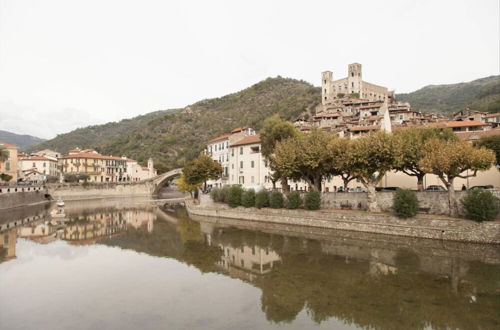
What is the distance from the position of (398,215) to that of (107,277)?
24.5m

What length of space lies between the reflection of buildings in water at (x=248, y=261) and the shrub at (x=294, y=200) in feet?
37.3

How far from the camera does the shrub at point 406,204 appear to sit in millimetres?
29734

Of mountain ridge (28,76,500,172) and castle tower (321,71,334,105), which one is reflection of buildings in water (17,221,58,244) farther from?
castle tower (321,71,334,105)

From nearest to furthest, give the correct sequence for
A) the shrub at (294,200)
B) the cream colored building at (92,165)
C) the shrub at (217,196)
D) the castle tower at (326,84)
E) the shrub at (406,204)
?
1. the shrub at (406,204)
2. the shrub at (294,200)
3. the shrub at (217,196)
4. the cream colored building at (92,165)
5. the castle tower at (326,84)

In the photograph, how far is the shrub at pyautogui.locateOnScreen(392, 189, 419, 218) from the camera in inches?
1171

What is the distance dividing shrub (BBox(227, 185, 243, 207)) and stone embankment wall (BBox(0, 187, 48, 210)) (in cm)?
3886

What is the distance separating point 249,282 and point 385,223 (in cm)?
1722

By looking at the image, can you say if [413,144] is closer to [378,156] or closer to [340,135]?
[378,156]

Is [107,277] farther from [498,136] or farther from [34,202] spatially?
[34,202]

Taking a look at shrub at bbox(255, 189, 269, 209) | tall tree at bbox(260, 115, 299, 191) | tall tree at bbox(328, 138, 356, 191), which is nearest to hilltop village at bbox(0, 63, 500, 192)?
tall tree at bbox(260, 115, 299, 191)

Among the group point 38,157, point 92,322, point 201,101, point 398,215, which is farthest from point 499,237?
point 201,101

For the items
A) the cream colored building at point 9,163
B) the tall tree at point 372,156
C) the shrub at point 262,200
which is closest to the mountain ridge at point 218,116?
the cream colored building at point 9,163

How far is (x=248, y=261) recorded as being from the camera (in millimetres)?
23906

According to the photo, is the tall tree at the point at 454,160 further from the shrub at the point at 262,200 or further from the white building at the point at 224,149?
the white building at the point at 224,149
